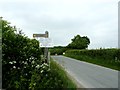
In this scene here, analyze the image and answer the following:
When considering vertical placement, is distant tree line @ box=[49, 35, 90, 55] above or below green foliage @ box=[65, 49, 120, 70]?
above

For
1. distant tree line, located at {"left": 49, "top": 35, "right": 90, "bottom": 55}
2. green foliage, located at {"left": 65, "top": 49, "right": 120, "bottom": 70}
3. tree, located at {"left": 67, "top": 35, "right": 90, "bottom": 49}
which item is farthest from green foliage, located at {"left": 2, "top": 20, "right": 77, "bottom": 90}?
tree, located at {"left": 67, "top": 35, "right": 90, "bottom": 49}

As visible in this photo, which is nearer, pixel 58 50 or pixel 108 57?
pixel 108 57

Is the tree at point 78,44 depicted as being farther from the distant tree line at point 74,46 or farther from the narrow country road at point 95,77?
the narrow country road at point 95,77

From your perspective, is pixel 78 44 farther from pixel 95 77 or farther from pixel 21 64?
pixel 21 64

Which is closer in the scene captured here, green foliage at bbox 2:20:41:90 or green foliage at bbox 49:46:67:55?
green foliage at bbox 2:20:41:90

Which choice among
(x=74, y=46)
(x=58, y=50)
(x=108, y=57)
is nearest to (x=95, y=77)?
(x=108, y=57)

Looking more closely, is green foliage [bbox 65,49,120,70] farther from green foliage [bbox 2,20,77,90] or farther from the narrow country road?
green foliage [bbox 2,20,77,90]

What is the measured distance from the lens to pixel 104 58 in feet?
144

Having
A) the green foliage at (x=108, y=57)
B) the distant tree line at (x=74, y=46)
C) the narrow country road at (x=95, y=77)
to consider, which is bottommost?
the narrow country road at (x=95, y=77)

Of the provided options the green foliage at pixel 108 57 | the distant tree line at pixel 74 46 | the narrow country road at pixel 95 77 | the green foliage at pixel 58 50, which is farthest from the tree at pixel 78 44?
the narrow country road at pixel 95 77

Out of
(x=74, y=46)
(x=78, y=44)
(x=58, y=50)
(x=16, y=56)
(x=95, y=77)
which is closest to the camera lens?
(x=16, y=56)

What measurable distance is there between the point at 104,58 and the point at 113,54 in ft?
Answer: 12.8

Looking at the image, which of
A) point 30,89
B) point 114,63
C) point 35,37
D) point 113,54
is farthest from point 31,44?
point 113,54

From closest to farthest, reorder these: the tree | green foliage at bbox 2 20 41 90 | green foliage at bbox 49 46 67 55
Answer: green foliage at bbox 2 20 41 90 < green foliage at bbox 49 46 67 55 < the tree
